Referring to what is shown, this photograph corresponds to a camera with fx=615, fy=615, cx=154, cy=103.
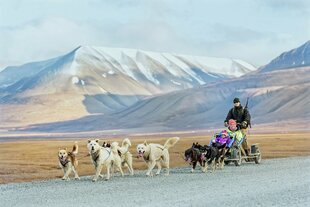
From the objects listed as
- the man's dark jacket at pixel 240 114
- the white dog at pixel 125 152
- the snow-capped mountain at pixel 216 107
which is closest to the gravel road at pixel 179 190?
the white dog at pixel 125 152

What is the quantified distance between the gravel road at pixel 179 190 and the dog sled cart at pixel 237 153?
66.2 inches

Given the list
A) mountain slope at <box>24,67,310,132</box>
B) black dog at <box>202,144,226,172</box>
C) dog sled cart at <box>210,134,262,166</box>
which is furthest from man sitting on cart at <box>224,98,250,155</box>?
mountain slope at <box>24,67,310,132</box>

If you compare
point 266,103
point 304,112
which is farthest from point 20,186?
point 266,103

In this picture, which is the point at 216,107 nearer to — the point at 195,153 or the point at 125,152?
the point at 195,153

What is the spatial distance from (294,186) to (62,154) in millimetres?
6698

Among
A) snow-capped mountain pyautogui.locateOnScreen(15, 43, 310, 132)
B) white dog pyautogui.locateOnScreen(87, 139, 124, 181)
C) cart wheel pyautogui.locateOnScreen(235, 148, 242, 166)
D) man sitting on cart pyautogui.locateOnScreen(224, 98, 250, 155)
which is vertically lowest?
cart wheel pyautogui.locateOnScreen(235, 148, 242, 166)

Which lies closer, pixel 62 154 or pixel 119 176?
pixel 62 154

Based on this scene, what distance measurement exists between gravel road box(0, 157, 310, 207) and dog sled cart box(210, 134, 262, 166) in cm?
168

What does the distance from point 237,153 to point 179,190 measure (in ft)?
22.6

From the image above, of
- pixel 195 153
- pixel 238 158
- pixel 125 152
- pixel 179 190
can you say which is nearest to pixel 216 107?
pixel 238 158

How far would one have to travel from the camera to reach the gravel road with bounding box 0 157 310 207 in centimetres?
1276

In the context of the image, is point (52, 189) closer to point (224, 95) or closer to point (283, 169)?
point (283, 169)

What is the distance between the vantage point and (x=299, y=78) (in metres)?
165

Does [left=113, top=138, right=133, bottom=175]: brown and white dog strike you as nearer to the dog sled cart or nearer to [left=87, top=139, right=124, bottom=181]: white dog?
[left=87, top=139, right=124, bottom=181]: white dog
